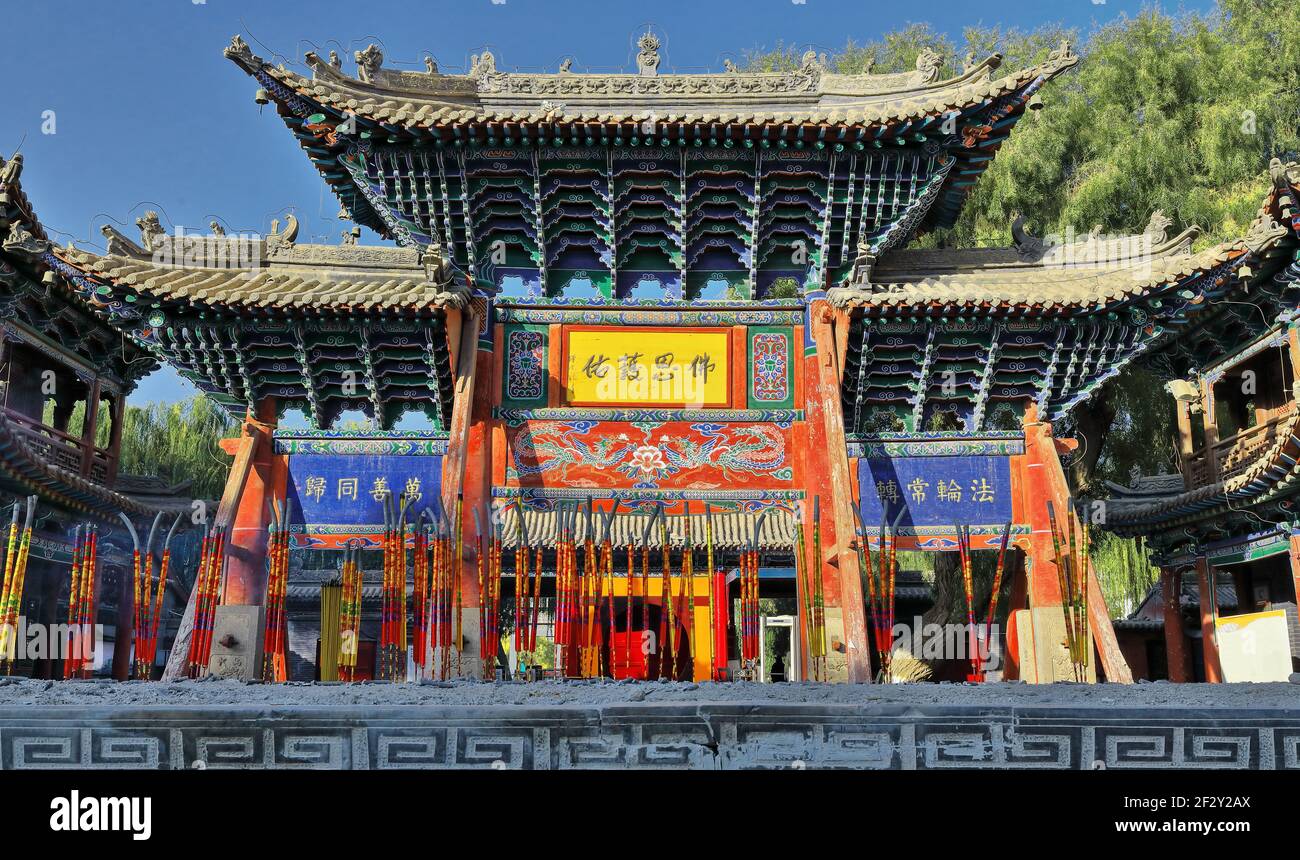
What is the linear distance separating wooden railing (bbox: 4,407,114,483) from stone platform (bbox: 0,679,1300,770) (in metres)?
14.4

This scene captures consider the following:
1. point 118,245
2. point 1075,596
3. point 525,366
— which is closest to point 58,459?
point 118,245

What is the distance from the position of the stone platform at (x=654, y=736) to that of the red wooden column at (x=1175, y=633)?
13.6 m

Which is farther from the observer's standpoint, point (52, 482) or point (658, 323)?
point (52, 482)

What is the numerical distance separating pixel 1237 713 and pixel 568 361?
8523 millimetres

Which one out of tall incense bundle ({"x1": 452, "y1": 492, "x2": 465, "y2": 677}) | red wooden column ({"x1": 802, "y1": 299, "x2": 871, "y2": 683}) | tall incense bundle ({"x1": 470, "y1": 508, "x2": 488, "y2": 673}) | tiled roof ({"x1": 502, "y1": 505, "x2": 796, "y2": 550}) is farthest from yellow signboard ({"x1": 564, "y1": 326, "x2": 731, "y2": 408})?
tall incense bundle ({"x1": 452, "y1": 492, "x2": 465, "y2": 677})

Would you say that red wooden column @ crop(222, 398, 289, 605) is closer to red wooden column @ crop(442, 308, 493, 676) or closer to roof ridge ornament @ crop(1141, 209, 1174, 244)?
red wooden column @ crop(442, 308, 493, 676)

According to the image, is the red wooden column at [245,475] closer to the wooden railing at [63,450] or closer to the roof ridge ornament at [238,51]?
the roof ridge ornament at [238,51]

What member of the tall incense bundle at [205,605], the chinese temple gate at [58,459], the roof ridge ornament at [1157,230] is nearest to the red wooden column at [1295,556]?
the roof ridge ornament at [1157,230]

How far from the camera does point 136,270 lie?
1120 cm

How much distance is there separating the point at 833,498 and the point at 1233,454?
891cm

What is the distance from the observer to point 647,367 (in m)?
12.0

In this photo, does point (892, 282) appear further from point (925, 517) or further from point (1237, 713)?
point (1237, 713)

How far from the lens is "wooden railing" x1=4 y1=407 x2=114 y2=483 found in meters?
17.2

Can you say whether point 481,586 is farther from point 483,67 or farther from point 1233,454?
point 1233,454
